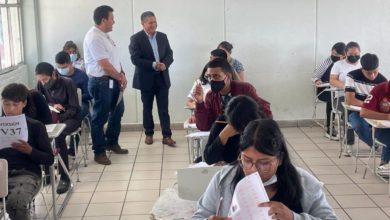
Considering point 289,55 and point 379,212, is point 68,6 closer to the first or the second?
point 289,55

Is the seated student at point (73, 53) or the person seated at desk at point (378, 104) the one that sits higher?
the seated student at point (73, 53)

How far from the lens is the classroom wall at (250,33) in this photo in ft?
22.8

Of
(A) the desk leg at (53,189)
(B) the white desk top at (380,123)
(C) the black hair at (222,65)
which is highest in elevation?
(C) the black hair at (222,65)

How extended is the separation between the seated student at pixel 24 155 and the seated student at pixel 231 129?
1.22 meters

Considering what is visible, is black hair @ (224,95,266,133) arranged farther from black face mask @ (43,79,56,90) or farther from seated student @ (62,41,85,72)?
seated student @ (62,41,85,72)

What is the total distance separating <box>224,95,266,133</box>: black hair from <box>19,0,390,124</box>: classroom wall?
433 centimetres

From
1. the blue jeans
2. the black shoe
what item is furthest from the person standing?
the black shoe

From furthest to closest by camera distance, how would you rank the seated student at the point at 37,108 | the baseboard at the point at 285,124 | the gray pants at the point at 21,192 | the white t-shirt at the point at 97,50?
the baseboard at the point at 285,124 → the white t-shirt at the point at 97,50 → the seated student at the point at 37,108 → the gray pants at the point at 21,192

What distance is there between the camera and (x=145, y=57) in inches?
248

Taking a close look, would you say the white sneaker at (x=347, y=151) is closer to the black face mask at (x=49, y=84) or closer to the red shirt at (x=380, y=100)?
the red shirt at (x=380, y=100)

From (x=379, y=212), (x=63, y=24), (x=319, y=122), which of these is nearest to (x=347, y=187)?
(x=379, y=212)

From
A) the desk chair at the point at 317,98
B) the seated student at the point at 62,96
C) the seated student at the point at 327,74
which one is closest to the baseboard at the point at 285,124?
the desk chair at the point at 317,98

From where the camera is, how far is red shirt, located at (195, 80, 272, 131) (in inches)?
135

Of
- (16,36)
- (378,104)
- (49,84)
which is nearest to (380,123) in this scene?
(378,104)
